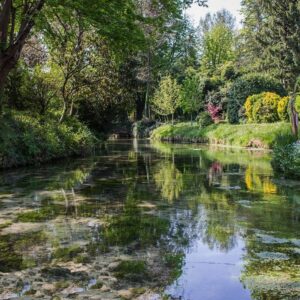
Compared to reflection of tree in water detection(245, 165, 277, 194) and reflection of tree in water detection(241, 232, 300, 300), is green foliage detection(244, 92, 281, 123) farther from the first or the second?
reflection of tree in water detection(241, 232, 300, 300)

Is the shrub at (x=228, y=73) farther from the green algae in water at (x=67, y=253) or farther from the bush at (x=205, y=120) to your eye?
the green algae in water at (x=67, y=253)

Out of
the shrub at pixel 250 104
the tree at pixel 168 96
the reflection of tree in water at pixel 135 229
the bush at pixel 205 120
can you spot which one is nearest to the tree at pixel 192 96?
the tree at pixel 168 96

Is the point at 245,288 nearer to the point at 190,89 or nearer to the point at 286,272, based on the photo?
the point at 286,272

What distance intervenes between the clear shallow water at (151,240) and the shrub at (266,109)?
20.1 metres

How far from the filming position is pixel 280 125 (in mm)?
28922

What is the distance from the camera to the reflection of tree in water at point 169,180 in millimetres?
11727

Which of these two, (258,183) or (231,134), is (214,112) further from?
(258,183)

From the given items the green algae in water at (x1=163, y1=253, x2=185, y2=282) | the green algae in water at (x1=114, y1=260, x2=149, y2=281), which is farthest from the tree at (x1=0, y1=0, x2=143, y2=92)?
the green algae in water at (x1=114, y1=260, x2=149, y2=281)

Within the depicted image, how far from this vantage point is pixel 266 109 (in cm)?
3306

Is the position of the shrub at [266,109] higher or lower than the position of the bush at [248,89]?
→ lower

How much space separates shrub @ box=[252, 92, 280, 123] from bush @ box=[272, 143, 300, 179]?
17342 millimetres

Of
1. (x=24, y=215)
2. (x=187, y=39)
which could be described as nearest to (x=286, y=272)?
(x=24, y=215)

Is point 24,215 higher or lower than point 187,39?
lower

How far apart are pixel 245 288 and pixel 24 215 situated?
17.8ft
